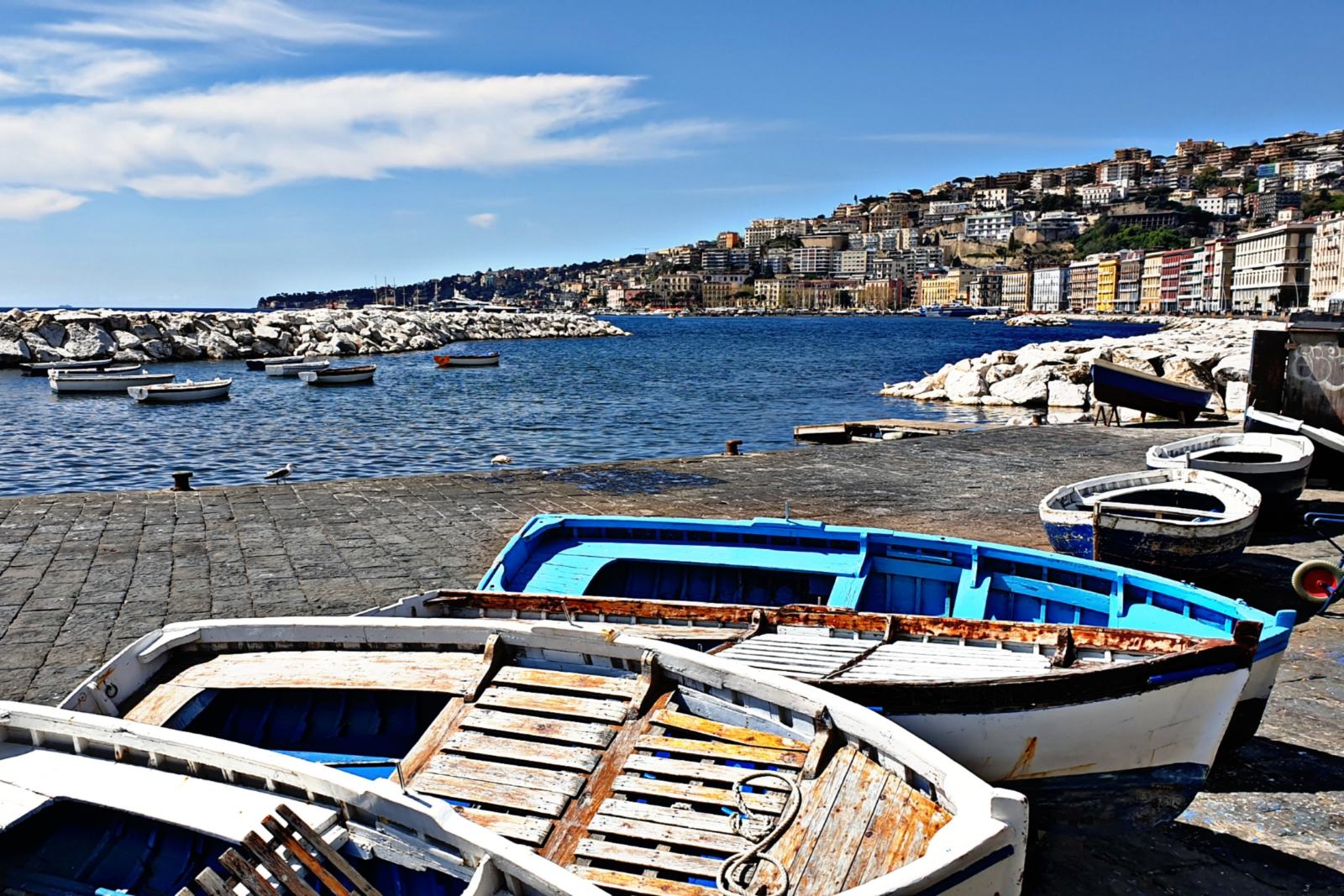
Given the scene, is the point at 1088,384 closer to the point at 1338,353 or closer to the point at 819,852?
the point at 1338,353

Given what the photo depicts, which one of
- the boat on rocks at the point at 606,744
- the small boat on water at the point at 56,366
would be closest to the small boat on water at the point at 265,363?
the small boat on water at the point at 56,366

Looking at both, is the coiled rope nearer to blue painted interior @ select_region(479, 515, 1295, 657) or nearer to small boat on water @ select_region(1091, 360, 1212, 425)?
blue painted interior @ select_region(479, 515, 1295, 657)

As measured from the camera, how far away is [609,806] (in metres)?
4.52

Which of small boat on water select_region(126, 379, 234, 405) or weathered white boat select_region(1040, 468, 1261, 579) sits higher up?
weathered white boat select_region(1040, 468, 1261, 579)

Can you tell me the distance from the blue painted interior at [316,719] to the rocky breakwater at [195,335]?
65.9m

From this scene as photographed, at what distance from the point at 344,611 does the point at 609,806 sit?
603cm

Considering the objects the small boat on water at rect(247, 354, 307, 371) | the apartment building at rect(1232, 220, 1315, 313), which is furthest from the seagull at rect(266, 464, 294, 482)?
the apartment building at rect(1232, 220, 1315, 313)

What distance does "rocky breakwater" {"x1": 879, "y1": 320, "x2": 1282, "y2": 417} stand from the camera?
1159 inches

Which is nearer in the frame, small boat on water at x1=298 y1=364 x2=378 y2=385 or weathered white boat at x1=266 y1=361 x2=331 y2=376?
small boat on water at x1=298 y1=364 x2=378 y2=385

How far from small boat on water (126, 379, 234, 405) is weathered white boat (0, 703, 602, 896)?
135ft

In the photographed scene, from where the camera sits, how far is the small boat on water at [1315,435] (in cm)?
1468

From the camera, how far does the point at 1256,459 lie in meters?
13.8

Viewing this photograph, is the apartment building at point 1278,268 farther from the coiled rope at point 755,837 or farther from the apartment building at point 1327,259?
the coiled rope at point 755,837

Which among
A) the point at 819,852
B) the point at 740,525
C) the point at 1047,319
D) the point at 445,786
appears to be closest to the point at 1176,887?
the point at 819,852
